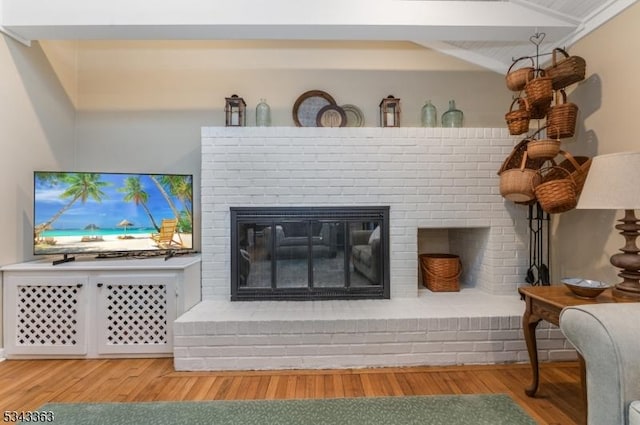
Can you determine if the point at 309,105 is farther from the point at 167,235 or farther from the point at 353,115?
the point at 167,235

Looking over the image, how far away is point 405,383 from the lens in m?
2.02

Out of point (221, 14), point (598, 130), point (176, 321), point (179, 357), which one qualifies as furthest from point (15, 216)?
point (598, 130)

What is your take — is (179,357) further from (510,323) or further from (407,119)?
(407,119)

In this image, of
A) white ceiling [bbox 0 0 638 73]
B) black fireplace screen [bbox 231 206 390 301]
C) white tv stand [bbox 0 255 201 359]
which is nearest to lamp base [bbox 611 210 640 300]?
black fireplace screen [bbox 231 206 390 301]

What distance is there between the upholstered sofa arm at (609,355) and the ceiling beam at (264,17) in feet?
6.71

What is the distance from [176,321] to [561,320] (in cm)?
220

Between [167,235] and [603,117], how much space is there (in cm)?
346

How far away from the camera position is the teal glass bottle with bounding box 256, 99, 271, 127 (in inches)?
113

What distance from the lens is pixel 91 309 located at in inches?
92.4

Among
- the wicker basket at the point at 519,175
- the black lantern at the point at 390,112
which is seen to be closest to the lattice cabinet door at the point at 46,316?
the black lantern at the point at 390,112

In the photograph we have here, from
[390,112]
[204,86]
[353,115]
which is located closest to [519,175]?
[390,112]

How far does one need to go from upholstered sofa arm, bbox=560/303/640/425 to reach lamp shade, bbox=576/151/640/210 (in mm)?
492

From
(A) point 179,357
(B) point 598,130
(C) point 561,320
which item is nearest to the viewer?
(C) point 561,320

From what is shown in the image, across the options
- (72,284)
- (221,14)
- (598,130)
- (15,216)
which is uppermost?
(221,14)
